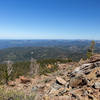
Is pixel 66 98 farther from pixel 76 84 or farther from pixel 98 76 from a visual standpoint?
pixel 98 76

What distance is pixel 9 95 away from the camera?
8.71 m

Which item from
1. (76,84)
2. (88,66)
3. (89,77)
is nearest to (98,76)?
(89,77)

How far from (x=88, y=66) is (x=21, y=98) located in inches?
496

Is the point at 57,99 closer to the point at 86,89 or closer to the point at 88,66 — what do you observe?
the point at 86,89

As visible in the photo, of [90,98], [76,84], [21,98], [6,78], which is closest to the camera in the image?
[21,98]

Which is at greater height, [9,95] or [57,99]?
[9,95]

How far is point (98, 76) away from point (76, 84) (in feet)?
9.19

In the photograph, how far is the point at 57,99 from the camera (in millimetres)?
9508

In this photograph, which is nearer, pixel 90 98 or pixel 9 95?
pixel 9 95

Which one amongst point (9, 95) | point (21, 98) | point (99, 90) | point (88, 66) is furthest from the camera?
point (88, 66)

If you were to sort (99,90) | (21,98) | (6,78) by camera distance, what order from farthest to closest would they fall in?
1. (6,78)
2. (99,90)
3. (21,98)

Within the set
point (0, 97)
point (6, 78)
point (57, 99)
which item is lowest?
point (6, 78)

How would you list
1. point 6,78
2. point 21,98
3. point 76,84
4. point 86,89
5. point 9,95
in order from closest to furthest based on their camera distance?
point 21,98 → point 9,95 → point 86,89 → point 76,84 → point 6,78

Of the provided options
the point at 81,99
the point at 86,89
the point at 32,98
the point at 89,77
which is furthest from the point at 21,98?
the point at 89,77
